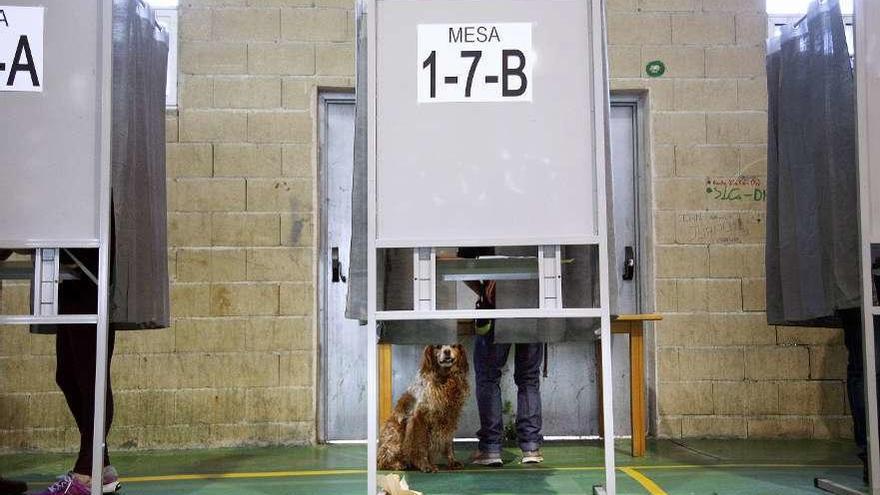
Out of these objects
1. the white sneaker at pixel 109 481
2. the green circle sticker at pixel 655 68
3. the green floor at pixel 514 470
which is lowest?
the green floor at pixel 514 470

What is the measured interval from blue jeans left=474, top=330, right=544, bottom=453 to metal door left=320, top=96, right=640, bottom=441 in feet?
2.36

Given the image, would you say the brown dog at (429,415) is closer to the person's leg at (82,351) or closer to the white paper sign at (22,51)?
the person's leg at (82,351)

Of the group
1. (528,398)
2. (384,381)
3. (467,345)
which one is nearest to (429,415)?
(528,398)

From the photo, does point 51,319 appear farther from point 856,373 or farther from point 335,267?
point 856,373

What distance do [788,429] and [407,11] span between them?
377 centimetres

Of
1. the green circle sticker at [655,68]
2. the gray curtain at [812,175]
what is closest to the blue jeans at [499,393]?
the gray curtain at [812,175]

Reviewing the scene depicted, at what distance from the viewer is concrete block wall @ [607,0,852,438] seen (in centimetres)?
521

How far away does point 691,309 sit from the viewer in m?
5.28

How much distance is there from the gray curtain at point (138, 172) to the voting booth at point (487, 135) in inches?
40.9

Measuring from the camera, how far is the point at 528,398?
4473 mm

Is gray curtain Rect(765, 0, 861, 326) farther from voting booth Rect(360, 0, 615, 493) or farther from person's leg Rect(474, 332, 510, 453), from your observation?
person's leg Rect(474, 332, 510, 453)

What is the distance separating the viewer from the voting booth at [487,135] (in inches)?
111

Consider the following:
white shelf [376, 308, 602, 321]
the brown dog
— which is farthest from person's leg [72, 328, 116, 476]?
the brown dog

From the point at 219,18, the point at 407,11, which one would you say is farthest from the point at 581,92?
the point at 219,18
